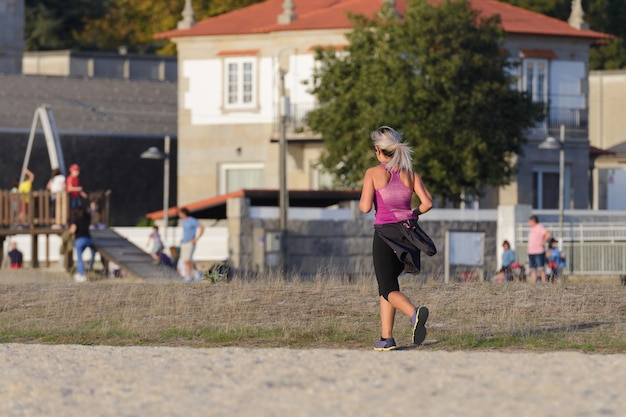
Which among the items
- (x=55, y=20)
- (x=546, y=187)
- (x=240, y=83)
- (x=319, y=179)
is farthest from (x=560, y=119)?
(x=55, y=20)

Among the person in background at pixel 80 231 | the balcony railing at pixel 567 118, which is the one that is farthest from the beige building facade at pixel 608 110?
the person in background at pixel 80 231

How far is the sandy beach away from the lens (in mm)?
10359

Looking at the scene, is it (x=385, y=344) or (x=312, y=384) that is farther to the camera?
(x=385, y=344)

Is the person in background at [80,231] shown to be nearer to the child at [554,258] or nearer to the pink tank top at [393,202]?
the child at [554,258]

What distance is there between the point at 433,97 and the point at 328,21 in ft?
22.5

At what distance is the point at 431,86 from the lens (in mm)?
48281

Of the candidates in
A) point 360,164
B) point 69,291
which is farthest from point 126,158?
point 69,291

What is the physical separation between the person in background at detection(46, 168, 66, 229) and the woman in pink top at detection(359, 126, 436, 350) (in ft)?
79.5

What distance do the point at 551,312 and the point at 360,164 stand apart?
99.3 feet

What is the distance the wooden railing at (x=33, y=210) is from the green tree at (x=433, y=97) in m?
10.3

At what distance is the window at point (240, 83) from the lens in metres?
55.1

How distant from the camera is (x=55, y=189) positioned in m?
38.1

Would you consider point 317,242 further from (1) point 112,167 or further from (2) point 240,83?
(1) point 112,167

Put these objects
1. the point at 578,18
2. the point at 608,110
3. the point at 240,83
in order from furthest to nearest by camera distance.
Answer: the point at 608,110, the point at 578,18, the point at 240,83
